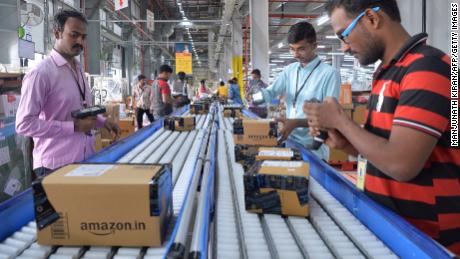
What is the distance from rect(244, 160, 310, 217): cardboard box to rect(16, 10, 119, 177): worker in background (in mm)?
1165

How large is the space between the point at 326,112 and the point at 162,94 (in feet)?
20.8

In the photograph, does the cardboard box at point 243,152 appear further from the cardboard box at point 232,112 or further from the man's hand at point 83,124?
the cardboard box at point 232,112

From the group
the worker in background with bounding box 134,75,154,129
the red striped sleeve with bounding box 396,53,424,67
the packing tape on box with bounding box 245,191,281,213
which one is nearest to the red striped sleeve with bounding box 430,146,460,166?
the red striped sleeve with bounding box 396,53,424,67

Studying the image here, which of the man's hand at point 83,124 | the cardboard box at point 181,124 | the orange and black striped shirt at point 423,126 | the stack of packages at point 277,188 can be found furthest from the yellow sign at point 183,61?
the orange and black striped shirt at point 423,126

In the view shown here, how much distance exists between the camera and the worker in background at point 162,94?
7.25 metres

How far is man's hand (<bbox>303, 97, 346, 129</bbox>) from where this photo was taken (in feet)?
3.97

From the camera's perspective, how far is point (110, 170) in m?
1.21

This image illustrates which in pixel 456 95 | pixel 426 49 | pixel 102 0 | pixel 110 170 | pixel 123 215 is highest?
pixel 102 0

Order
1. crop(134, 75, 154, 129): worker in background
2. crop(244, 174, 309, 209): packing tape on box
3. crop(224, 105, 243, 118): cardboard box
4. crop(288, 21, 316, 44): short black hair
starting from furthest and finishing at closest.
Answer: crop(134, 75, 154, 129): worker in background, crop(224, 105, 243, 118): cardboard box, crop(288, 21, 316, 44): short black hair, crop(244, 174, 309, 209): packing tape on box

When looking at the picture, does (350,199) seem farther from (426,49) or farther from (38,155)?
(38,155)

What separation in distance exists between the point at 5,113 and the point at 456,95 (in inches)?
156

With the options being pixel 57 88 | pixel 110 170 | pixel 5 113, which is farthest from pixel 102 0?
pixel 110 170

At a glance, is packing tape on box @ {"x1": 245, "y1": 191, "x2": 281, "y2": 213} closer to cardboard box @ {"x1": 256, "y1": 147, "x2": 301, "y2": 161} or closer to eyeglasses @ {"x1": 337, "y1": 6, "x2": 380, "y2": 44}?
cardboard box @ {"x1": 256, "y1": 147, "x2": 301, "y2": 161}

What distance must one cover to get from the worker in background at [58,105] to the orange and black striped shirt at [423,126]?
5.16 feet
